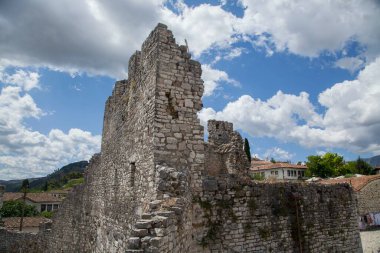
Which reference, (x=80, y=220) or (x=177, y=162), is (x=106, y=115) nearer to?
(x=80, y=220)

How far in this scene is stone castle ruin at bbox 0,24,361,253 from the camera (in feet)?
24.1

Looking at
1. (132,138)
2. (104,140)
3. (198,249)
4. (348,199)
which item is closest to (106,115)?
(104,140)

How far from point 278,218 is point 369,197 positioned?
3086 centimetres

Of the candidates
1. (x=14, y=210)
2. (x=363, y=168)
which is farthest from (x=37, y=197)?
(x=363, y=168)

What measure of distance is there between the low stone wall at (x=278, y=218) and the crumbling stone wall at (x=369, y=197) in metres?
24.2

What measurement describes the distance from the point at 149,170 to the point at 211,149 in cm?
757

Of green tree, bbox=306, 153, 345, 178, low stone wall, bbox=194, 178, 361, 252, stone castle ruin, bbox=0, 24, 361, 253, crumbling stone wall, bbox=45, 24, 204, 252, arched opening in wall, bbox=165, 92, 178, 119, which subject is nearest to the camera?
crumbling stone wall, bbox=45, 24, 204, 252

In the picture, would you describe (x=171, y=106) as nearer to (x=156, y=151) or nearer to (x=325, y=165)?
(x=156, y=151)

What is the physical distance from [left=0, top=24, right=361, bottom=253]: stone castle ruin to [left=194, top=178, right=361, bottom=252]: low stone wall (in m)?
0.03

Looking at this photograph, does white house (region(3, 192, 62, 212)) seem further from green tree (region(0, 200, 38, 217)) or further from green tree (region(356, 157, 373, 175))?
green tree (region(356, 157, 373, 175))

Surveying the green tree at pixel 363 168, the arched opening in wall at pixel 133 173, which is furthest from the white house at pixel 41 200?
the green tree at pixel 363 168

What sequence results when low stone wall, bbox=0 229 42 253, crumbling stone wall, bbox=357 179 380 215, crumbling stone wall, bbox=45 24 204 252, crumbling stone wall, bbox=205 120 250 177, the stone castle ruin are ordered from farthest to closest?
1. crumbling stone wall, bbox=357 179 380 215
2. low stone wall, bbox=0 229 42 253
3. crumbling stone wall, bbox=205 120 250 177
4. the stone castle ruin
5. crumbling stone wall, bbox=45 24 204 252

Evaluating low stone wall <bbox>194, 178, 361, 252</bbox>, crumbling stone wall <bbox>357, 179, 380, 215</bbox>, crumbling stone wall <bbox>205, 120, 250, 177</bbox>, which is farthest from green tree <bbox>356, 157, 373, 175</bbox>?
crumbling stone wall <bbox>205, 120, 250, 177</bbox>

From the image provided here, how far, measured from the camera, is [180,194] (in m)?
7.30
